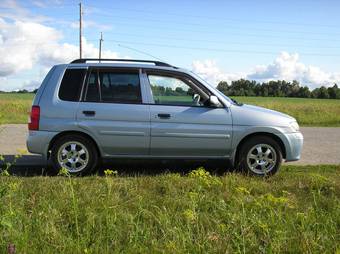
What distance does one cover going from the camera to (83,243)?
153 inches

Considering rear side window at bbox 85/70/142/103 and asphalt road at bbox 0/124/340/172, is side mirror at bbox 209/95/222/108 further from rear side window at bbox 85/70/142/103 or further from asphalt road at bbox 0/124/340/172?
asphalt road at bbox 0/124/340/172

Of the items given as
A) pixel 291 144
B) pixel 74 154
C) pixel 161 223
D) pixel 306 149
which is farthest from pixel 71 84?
pixel 306 149

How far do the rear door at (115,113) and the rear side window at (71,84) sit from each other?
4.7 inches

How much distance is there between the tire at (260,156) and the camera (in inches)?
302

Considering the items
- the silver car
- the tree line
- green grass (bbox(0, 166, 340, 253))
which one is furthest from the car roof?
the tree line

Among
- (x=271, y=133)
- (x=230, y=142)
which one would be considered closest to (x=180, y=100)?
(x=230, y=142)

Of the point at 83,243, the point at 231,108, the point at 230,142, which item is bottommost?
the point at 83,243

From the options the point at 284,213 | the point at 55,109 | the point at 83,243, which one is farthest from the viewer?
the point at 55,109

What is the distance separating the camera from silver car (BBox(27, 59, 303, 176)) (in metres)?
Answer: 7.53

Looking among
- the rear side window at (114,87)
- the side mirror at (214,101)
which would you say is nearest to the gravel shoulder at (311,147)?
the rear side window at (114,87)

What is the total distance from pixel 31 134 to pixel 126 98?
159 centimetres

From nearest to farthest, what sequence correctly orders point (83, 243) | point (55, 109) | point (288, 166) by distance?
point (83, 243)
point (55, 109)
point (288, 166)

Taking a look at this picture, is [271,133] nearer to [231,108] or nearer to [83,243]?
[231,108]

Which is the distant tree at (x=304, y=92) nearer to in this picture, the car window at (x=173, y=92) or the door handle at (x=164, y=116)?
the car window at (x=173, y=92)
